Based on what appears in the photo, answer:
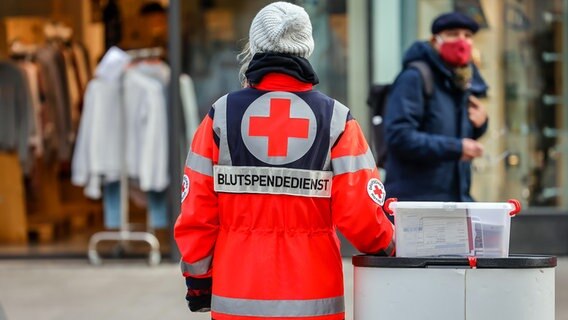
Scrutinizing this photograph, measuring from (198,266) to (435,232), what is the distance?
84 cm

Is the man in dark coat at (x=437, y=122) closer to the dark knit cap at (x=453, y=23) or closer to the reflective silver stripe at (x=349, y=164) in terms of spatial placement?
the dark knit cap at (x=453, y=23)

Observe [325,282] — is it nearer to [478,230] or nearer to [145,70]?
[478,230]

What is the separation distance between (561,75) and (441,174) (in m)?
4.44

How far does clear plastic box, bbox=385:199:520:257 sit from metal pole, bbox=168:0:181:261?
5.86 metres

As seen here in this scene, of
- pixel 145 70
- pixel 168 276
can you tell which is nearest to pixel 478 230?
pixel 168 276

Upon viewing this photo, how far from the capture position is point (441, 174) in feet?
18.4

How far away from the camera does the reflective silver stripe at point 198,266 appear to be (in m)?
3.89

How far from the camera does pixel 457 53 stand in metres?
5.67

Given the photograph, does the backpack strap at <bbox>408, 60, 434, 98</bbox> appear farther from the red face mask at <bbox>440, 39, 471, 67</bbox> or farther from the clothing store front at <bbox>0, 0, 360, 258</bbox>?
the clothing store front at <bbox>0, 0, 360, 258</bbox>

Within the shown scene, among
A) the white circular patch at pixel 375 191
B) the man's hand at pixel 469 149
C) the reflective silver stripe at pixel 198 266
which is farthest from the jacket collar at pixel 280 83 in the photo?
the man's hand at pixel 469 149

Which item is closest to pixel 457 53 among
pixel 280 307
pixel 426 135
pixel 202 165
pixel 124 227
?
pixel 426 135

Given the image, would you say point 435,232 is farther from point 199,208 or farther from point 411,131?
point 411,131

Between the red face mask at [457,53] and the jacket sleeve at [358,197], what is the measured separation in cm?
197

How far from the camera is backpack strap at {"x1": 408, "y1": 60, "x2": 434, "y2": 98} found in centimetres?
559
